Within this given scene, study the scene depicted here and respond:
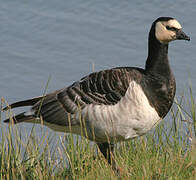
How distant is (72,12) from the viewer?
14.2 meters

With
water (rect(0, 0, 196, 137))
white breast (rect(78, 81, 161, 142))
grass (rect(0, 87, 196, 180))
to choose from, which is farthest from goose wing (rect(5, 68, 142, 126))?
water (rect(0, 0, 196, 137))

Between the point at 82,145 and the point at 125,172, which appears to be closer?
the point at 125,172

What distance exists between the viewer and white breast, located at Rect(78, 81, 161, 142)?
6988 mm

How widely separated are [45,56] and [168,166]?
6697mm

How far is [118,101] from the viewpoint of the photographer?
7.17 m

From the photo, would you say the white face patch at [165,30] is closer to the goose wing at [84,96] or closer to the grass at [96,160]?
the goose wing at [84,96]

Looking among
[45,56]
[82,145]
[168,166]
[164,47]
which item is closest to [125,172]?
[168,166]

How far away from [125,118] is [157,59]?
1.02m

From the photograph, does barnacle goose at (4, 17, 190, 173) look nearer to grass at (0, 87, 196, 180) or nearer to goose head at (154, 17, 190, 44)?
goose head at (154, 17, 190, 44)

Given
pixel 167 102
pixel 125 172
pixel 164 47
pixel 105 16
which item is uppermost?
pixel 105 16

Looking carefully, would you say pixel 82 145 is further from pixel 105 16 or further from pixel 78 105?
pixel 105 16

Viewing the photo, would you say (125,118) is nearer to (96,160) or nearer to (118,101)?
(118,101)

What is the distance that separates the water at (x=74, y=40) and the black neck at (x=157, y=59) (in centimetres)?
341

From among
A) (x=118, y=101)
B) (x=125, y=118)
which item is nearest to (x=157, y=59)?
(x=118, y=101)
